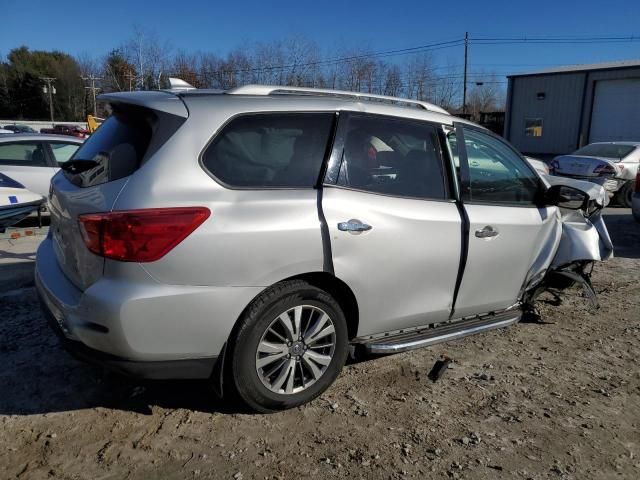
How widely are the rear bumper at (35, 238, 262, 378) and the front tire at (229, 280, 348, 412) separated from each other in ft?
0.43

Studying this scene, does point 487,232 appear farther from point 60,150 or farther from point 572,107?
point 572,107

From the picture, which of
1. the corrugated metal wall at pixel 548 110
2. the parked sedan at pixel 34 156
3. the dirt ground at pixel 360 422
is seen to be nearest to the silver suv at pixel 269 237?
the dirt ground at pixel 360 422

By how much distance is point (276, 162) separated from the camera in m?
3.08

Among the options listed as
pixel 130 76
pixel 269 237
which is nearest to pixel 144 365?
pixel 269 237

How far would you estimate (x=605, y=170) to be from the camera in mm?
12070

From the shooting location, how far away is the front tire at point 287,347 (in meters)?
2.93

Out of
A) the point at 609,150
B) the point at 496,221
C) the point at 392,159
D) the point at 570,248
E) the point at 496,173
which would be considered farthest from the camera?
the point at 609,150

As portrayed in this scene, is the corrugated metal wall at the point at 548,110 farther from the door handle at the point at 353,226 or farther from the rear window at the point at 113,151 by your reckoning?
the rear window at the point at 113,151

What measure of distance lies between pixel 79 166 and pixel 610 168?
11885 millimetres

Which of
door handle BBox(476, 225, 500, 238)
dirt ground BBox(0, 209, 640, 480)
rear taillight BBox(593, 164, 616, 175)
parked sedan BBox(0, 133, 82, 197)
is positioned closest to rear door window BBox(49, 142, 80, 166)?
parked sedan BBox(0, 133, 82, 197)

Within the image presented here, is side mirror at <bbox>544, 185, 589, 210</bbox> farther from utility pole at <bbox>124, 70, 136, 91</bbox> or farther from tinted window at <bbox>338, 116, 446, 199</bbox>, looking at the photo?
utility pole at <bbox>124, 70, 136, 91</bbox>

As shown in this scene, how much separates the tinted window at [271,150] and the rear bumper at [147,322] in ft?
2.07

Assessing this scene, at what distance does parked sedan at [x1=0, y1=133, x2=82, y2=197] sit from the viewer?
876 centimetres

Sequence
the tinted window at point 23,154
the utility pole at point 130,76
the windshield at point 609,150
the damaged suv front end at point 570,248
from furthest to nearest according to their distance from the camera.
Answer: the utility pole at point 130,76
the windshield at point 609,150
the tinted window at point 23,154
the damaged suv front end at point 570,248
